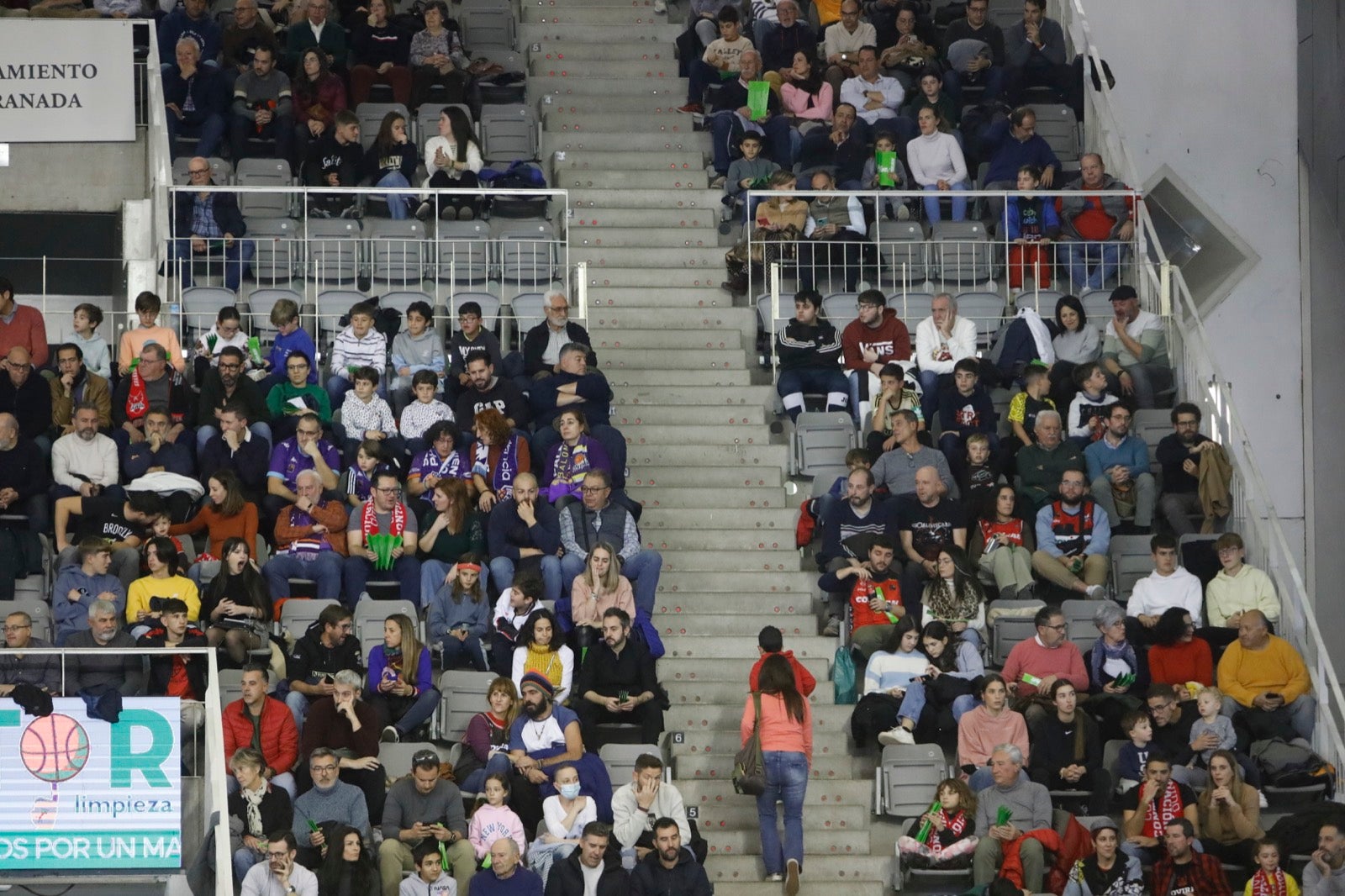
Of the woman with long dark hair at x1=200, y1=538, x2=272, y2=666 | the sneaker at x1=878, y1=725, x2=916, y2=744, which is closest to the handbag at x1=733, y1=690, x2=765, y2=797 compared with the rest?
the sneaker at x1=878, y1=725, x2=916, y2=744

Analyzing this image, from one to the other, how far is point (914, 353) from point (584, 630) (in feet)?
11.7

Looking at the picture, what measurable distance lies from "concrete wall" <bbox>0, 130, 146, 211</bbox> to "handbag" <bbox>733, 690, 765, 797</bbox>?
644 centimetres

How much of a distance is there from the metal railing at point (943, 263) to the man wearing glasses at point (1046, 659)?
3.25 meters

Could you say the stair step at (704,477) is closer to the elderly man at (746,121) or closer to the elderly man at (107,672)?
the elderly man at (746,121)

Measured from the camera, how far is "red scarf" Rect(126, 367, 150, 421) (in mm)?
14289

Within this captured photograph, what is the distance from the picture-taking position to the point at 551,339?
1503cm

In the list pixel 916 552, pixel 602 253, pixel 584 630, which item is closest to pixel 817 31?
pixel 602 253

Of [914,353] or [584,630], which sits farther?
[914,353]

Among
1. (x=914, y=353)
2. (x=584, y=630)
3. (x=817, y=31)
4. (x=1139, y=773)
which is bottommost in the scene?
(x=1139, y=773)

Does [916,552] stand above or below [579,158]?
below

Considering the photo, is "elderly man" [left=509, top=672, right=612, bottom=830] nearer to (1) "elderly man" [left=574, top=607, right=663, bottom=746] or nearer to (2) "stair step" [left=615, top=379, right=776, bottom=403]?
(1) "elderly man" [left=574, top=607, right=663, bottom=746]

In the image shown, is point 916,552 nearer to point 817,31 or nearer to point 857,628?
point 857,628

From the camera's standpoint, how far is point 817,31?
1927 cm

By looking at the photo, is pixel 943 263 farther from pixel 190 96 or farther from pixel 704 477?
pixel 190 96
